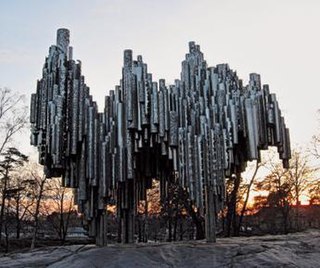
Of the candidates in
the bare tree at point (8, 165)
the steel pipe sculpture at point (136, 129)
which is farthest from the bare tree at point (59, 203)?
the steel pipe sculpture at point (136, 129)

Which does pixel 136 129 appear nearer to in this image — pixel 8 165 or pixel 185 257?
pixel 185 257

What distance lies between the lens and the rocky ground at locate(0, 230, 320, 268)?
9.37m

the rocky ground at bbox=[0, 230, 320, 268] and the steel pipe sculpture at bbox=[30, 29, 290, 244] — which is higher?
the steel pipe sculpture at bbox=[30, 29, 290, 244]

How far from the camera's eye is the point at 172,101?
12.2 meters

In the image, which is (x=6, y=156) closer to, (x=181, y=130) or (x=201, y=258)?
(x=181, y=130)

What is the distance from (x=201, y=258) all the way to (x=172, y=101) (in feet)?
14.5

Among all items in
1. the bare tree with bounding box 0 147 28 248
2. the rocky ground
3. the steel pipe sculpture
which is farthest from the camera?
→ the bare tree with bounding box 0 147 28 248

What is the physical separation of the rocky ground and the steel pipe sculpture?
5.01 feet

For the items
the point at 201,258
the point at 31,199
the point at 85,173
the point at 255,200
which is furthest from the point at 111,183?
the point at 255,200

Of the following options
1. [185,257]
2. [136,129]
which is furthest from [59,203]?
[185,257]

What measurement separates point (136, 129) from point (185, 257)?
3.57 meters

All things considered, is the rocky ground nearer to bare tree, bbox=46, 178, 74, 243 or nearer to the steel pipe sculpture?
the steel pipe sculpture

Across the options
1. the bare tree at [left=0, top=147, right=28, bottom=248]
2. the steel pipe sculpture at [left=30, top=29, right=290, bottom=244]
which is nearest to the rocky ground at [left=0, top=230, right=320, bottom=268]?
the steel pipe sculpture at [left=30, top=29, right=290, bottom=244]

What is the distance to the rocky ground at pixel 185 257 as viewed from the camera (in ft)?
30.7
